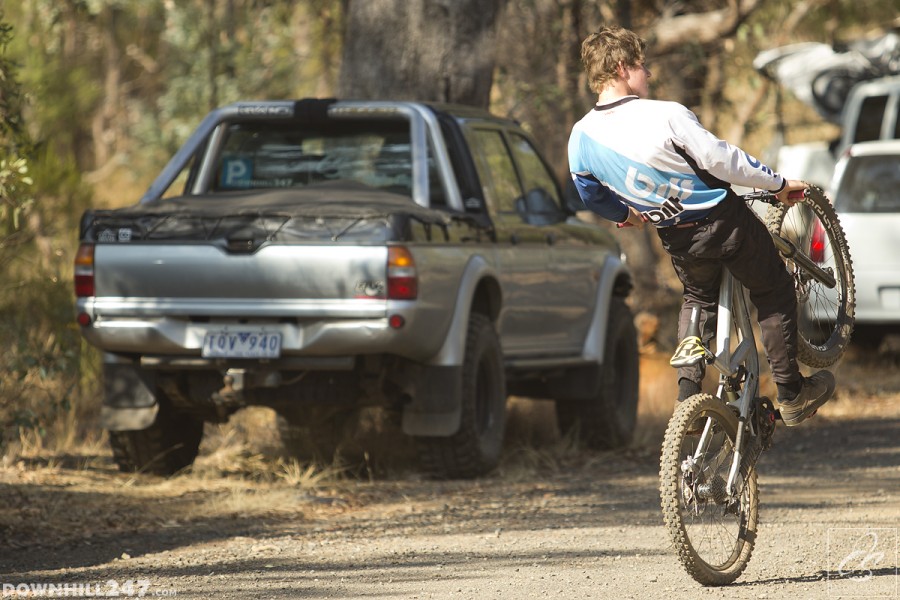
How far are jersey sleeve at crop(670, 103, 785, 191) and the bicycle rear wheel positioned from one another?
102 cm

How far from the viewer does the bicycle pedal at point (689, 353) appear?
6215 mm

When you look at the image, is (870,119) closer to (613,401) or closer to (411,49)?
(411,49)

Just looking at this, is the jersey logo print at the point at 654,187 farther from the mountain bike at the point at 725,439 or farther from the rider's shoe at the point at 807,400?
the rider's shoe at the point at 807,400

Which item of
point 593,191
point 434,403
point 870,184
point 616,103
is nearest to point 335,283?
point 434,403

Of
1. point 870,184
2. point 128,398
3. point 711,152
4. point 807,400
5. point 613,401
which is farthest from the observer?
point 870,184

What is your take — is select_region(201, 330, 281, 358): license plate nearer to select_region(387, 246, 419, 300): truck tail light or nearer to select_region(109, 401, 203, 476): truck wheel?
select_region(387, 246, 419, 300): truck tail light

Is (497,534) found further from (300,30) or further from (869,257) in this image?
(300,30)

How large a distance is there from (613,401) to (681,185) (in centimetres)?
492

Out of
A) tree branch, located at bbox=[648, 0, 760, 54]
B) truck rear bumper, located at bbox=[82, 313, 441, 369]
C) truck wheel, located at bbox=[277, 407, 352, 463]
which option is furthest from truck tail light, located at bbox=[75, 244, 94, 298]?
tree branch, located at bbox=[648, 0, 760, 54]

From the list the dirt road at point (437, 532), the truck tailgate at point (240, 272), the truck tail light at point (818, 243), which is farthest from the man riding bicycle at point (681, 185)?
the truck tailgate at point (240, 272)

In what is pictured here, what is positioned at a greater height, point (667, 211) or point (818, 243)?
point (667, 211)

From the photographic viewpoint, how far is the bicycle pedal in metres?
6.21

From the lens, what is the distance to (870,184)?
14.2 metres

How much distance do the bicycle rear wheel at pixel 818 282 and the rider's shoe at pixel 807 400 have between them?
25 cm
